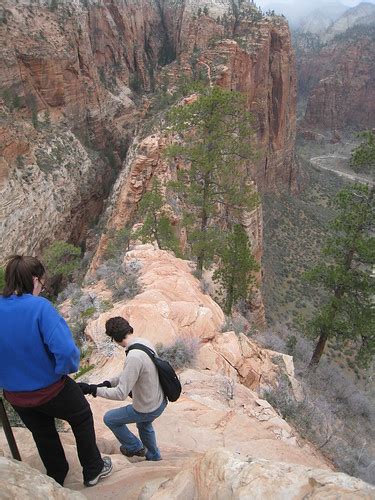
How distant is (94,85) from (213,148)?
28302 mm

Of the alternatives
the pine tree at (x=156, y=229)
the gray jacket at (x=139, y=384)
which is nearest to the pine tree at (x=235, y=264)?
the pine tree at (x=156, y=229)

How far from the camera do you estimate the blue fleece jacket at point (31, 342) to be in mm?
2568

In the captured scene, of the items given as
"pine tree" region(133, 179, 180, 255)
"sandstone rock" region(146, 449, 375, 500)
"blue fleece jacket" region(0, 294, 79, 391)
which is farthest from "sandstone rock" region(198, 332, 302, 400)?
"pine tree" region(133, 179, 180, 255)

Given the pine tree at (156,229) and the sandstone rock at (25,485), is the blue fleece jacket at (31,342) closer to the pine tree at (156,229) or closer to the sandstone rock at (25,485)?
the sandstone rock at (25,485)

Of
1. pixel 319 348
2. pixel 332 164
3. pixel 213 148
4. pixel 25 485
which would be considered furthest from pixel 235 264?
pixel 332 164

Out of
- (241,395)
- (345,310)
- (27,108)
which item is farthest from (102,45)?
(241,395)

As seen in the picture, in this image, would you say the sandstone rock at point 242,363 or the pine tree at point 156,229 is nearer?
the sandstone rock at point 242,363

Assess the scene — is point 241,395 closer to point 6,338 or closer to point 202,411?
point 202,411

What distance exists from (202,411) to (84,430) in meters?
2.48

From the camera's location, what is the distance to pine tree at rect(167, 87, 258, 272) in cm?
1084

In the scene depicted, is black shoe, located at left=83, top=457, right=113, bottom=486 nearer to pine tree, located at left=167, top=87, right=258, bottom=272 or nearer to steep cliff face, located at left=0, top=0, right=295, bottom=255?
pine tree, located at left=167, top=87, right=258, bottom=272

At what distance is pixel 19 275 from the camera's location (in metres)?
2.58

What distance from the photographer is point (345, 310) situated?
10.5m

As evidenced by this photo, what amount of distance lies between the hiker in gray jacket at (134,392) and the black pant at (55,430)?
0.23 metres
